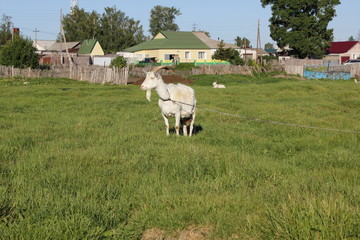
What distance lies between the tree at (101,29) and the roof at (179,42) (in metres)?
32.1

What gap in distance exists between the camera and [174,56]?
2352 inches

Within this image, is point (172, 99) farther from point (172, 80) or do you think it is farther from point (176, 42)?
point (176, 42)

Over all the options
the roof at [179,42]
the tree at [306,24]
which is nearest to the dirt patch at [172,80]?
the roof at [179,42]

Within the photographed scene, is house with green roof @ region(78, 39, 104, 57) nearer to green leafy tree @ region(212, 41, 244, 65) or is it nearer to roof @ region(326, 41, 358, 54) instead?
green leafy tree @ region(212, 41, 244, 65)

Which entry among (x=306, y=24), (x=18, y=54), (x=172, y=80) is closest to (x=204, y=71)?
(x=172, y=80)

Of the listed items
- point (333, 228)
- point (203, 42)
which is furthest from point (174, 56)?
point (333, 228)

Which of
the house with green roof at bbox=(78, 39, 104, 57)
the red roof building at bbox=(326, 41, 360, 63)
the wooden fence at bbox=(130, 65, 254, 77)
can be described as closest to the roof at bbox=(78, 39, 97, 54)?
the house with green roof at bbox=(78, 39, 104, 57)

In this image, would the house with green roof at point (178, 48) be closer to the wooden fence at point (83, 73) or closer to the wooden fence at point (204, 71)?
the wooden fence at point (204, 71)

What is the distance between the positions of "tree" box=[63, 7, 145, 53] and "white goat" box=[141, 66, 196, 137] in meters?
86.1

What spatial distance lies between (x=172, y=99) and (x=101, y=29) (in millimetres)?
90935

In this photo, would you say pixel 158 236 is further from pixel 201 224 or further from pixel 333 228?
pixel 333 228

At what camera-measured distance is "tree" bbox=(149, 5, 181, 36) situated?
113750 millimetres

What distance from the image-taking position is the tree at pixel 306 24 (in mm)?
61562

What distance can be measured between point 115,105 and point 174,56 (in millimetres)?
44181
